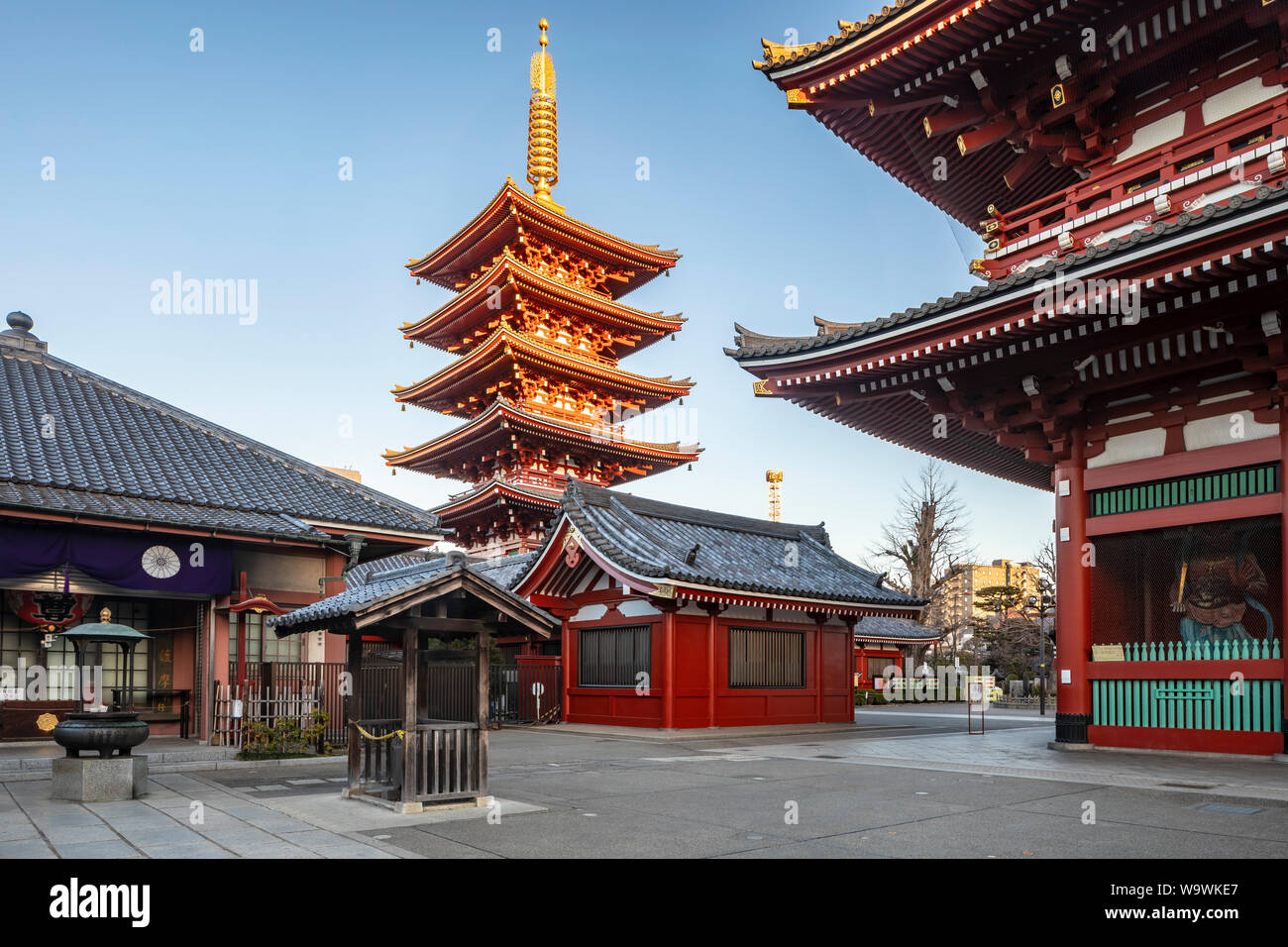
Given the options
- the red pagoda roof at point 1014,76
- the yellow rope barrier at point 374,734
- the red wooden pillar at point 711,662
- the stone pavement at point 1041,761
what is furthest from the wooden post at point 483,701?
the red wooden pillar at point 711,662

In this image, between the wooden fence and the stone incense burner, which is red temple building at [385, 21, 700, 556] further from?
the stone incense burner

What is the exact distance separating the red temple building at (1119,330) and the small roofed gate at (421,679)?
22.8 feet

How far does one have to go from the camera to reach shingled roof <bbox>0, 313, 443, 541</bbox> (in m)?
13.9

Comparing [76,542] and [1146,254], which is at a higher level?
[1146,254]

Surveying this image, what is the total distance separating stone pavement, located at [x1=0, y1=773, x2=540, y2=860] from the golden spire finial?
3641 cm

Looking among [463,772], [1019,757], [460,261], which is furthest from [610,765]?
[460,261]

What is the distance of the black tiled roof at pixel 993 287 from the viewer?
1020 centimetres

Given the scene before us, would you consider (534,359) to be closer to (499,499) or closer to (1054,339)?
(499,499)

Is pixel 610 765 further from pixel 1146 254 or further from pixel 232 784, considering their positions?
pixel 1146 254

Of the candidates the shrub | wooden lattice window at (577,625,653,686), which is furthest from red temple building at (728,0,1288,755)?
the shrub

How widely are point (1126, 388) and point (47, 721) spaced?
1797cm

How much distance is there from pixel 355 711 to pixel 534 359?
102ft

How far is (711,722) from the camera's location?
19.9m

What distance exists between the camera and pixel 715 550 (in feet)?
76.3
